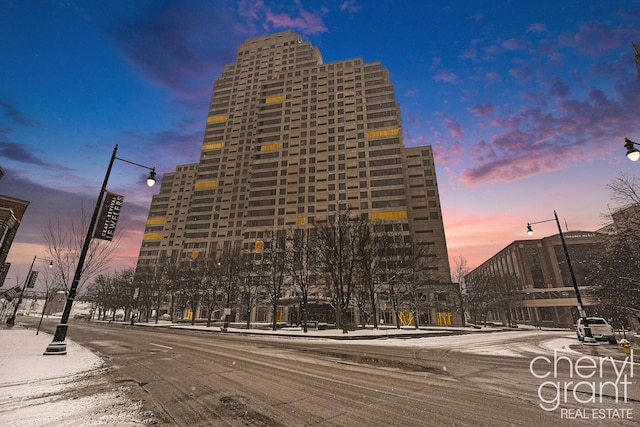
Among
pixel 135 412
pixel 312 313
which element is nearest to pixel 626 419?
pixel 135 412

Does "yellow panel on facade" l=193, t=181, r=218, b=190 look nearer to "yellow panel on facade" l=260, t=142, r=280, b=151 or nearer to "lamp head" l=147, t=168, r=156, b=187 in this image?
"yellow panel on facade" l=260, t=142, r=280, b=151

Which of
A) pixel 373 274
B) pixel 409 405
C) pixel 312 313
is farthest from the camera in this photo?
pixel 312 313

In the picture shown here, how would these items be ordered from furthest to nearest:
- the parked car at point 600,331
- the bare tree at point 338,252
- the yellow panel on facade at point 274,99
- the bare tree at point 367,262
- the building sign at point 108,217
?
the yellow panel on facade at point 274,99 → the bare tree at point 367,262 → the bare tree at point 338,252 → the parked car at point 600,331 → the building sign at point 108,217

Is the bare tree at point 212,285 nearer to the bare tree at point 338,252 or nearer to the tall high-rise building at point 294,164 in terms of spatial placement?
the bare tree at point 338,252

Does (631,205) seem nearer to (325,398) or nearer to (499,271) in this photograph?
(325,398)

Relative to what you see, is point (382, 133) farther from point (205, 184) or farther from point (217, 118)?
point (217, 118)

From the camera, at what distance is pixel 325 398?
5.81 m

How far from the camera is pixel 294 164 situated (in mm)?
91938

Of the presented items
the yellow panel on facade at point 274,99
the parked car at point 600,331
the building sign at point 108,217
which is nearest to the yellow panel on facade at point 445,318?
the parked car at point 600,331

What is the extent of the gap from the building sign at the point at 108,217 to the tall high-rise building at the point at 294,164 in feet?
207

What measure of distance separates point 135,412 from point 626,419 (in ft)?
28.0

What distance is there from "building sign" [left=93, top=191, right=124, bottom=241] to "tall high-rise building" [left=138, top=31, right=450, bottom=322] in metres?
Result: 63.2

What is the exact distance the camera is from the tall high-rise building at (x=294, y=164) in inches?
→ 3216

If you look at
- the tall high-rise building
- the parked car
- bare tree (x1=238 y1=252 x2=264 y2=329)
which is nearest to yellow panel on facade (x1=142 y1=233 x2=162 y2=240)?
the tall high-rise building
